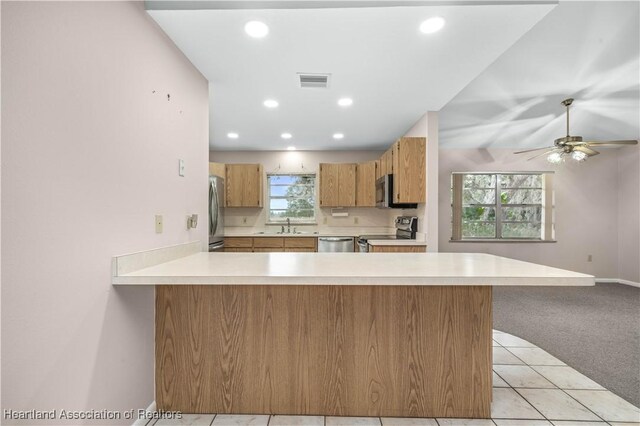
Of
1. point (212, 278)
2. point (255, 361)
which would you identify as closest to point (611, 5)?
point (212, 278)

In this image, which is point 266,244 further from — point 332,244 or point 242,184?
point 242,184

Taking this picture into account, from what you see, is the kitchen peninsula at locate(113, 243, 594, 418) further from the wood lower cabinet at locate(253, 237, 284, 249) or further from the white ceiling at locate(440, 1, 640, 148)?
the wood lower cabinet at locate(253, 237, 284, 249)

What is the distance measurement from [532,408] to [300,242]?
11.6ft

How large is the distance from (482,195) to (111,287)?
242 inches

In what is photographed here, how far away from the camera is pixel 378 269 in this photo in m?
1.57

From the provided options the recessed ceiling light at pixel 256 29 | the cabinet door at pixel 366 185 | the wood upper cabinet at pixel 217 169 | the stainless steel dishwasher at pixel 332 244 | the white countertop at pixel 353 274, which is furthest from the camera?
the cabinet door at pixel 366 185

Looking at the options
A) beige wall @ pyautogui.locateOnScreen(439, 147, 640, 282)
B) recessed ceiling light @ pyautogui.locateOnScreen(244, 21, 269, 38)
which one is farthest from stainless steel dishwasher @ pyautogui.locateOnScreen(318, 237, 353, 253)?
recessed ceiling light @ pyautogui.locateOnScreen(244, 21, 269, 38)

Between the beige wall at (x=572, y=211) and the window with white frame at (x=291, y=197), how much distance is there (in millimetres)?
2495

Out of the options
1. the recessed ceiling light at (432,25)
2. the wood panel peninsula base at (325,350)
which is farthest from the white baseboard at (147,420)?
the recessed ceiling light at (432,25)

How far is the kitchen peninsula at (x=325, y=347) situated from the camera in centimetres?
181

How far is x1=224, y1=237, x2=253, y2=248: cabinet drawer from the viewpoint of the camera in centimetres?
492

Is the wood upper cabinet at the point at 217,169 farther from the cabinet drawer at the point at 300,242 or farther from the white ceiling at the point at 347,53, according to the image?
the cabinet drawer at the point at 300,242

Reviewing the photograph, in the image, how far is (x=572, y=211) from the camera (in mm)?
5805

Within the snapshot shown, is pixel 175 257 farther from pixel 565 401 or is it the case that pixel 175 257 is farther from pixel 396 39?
pixel 565 401
